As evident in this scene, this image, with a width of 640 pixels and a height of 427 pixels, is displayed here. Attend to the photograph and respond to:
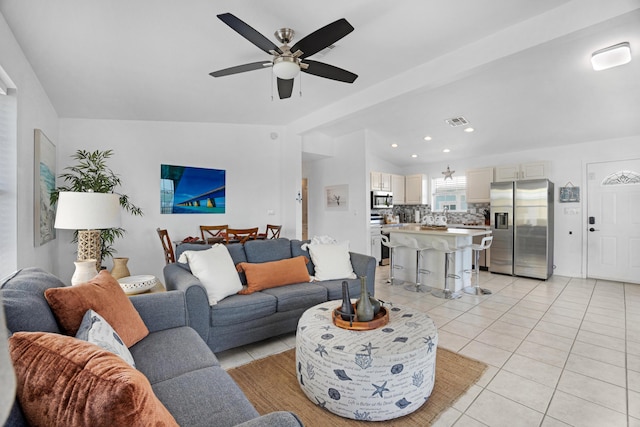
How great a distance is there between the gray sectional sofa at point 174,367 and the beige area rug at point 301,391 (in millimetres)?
591

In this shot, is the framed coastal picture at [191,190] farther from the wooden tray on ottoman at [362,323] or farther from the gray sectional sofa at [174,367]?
the wooden tray on ottoman at [362,323]

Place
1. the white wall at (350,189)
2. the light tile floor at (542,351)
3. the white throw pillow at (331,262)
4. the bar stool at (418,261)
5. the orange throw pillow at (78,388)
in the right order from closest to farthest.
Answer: the orange throw pillow at (78,388) → the light tile floor at (542,351) → the white throw pillow at (331,262) → the bar stool at (418,261) → the white wall at (350,189)

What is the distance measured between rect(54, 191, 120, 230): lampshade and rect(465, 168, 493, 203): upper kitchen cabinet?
6.39m

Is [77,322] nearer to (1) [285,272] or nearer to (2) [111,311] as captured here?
(2) [111,311]

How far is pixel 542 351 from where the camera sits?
2.75 metres

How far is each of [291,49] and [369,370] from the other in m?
2.36

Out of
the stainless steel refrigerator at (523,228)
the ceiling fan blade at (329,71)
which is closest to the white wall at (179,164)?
the ceiling fan blade at (329,71)

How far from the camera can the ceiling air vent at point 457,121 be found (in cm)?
492

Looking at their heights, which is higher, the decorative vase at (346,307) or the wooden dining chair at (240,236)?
the wooden dining chair at (240,236)

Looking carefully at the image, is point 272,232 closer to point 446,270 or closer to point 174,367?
point 446,270

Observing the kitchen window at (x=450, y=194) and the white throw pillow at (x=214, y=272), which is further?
the kitchen window at (x=450, y=194)

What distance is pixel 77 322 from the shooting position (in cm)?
156

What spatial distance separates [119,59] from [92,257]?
1.85 m

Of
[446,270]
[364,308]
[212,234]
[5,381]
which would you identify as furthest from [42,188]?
[446,270]
